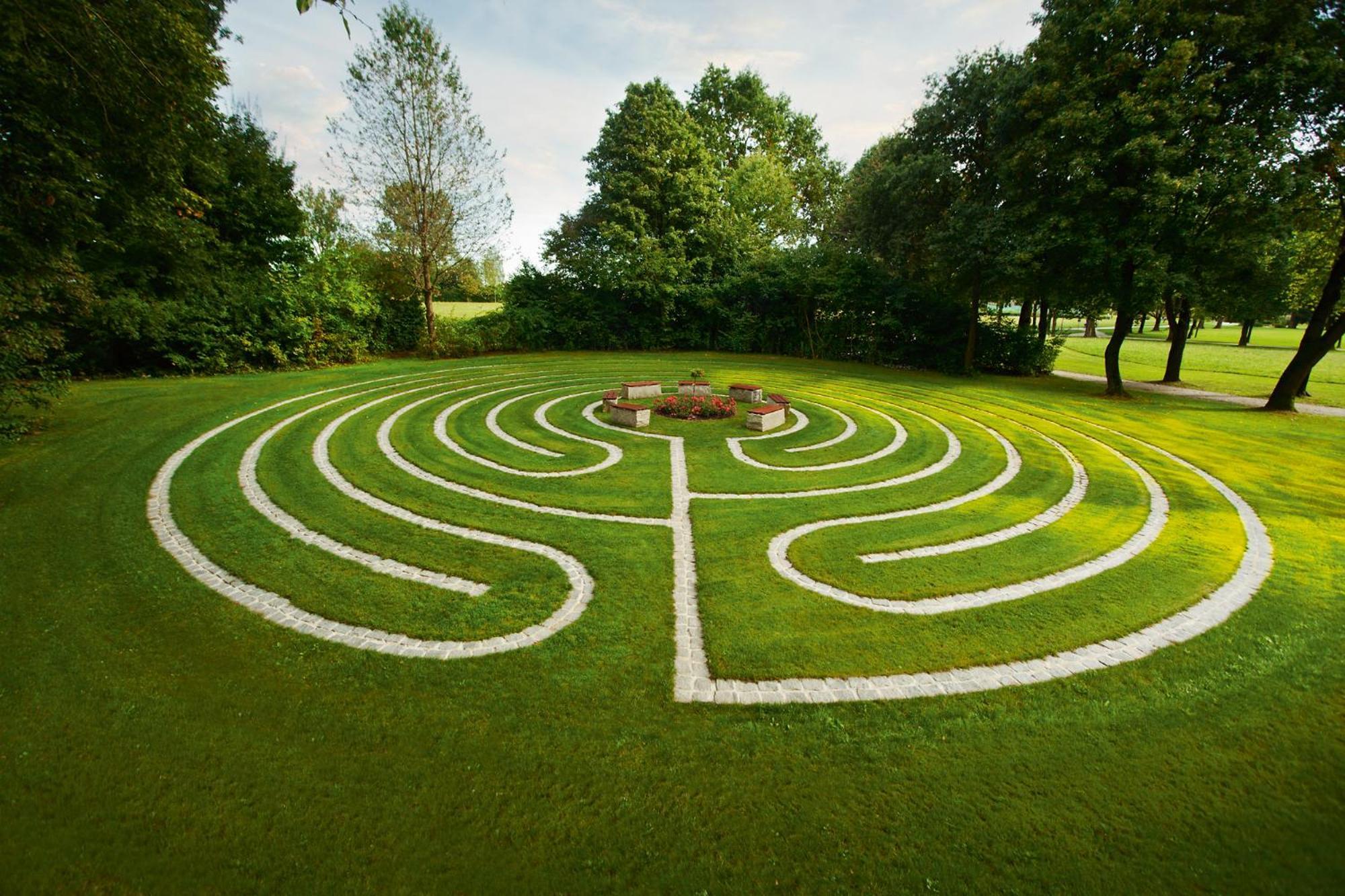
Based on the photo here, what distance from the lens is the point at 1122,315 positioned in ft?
64.3

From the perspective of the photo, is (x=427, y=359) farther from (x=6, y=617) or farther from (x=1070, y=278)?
(x=1070, y=278)

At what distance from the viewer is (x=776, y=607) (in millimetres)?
6398

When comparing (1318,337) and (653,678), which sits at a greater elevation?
(1318,337)

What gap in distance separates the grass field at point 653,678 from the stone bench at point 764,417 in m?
2.96

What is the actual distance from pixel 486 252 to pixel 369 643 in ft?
89.9

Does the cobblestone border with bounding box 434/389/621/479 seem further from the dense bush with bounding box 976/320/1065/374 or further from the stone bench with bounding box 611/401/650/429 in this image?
the dense bush with bounding box 976/320/1065/374

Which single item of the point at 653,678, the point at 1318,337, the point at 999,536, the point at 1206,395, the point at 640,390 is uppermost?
the point at 1318,337

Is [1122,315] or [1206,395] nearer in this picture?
[1122,315]

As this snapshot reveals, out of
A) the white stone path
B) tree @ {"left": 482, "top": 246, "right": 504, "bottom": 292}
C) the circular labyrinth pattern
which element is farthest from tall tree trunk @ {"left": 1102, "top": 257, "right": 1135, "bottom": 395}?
tree @ {"left": 482, "top": 246, "right": 504, "bottom": 292}

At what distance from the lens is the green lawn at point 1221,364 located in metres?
24.7

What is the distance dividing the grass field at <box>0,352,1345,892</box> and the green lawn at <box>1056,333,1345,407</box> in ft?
67.3

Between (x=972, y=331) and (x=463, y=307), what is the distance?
37.4 meters

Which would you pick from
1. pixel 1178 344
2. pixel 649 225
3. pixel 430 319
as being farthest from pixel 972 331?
pixel 430 319

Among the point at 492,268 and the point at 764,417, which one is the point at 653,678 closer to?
the point at 764,417
